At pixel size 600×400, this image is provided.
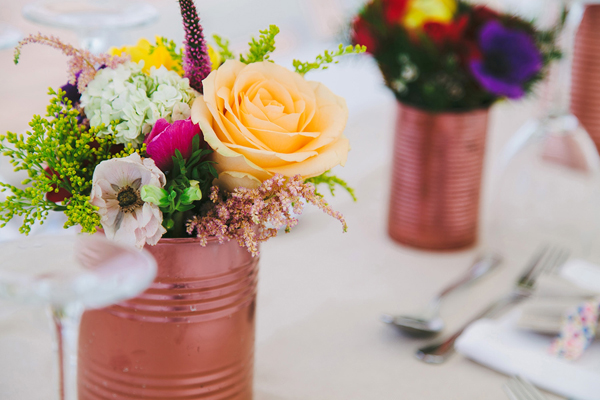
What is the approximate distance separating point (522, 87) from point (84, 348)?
2.12 feet

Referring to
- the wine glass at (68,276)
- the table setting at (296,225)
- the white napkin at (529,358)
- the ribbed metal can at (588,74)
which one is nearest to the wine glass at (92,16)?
the table setting at (296,225)

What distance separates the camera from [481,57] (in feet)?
2.72

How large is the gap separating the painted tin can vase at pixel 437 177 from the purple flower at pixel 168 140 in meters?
0.54

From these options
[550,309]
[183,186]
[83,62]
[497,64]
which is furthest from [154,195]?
[497,64]

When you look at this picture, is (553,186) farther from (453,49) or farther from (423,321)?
(423,321)

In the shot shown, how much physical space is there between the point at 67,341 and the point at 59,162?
0.14 meters

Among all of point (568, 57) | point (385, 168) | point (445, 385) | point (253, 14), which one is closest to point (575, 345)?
point (445, 385)

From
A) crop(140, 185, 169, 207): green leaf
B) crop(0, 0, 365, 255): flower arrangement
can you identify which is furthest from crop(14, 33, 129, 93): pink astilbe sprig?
crop(140, 185, 169, 207): green leaf

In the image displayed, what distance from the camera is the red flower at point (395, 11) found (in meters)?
0.85

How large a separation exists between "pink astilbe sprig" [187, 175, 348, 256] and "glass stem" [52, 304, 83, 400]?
12 cm

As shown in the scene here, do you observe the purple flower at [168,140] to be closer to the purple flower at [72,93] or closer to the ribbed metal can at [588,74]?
the purple flower at [72,93]

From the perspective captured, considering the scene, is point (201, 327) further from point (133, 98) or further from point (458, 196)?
point (458, 196)

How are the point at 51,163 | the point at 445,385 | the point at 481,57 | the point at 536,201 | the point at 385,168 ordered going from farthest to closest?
the point at 385,168 < the point at 536,201 < the point at 481,57 < the point at 445,385 < the point at 51,163

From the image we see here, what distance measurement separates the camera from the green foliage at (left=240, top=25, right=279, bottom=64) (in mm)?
459
